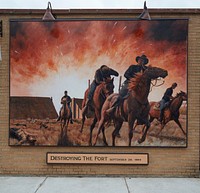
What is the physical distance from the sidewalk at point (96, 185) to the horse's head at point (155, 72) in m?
2.38

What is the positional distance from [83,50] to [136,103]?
177 cm

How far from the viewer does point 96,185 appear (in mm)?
5828

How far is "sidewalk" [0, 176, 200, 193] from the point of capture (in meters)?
5.49

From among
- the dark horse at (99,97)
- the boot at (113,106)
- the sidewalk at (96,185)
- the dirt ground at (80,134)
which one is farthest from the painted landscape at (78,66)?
the sidewalk at (96,185)

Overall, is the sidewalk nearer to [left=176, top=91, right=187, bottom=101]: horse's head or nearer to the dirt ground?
the dirt ground

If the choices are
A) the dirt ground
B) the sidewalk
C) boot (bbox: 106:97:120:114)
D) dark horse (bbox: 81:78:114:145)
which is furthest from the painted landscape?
the sidewalk

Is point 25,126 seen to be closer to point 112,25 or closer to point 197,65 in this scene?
point 112,25

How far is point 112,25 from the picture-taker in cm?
646

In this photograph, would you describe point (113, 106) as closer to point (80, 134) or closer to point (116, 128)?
point (116, 128)

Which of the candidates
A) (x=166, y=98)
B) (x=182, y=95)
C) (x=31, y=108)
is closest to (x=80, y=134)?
(x=31, y=108)

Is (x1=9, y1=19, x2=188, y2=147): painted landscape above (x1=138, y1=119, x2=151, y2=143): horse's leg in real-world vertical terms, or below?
above

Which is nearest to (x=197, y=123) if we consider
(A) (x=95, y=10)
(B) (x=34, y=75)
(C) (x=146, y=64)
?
(C) (x=146, y=64)

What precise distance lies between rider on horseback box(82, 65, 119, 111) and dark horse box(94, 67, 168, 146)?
0.41 m

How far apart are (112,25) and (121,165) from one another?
3.31m
